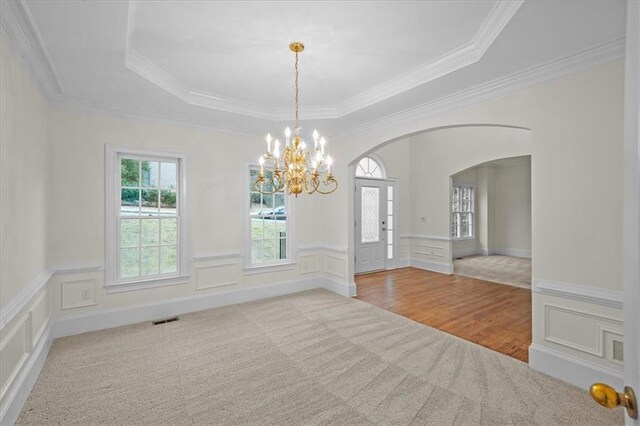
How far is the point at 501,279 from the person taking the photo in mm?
6312

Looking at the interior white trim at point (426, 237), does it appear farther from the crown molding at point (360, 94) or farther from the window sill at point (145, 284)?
the window sill at point (145, 284)

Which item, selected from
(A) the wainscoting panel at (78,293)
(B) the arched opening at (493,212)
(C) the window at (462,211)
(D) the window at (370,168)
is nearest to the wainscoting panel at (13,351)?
(A) the wainscoting panel at (78,293)

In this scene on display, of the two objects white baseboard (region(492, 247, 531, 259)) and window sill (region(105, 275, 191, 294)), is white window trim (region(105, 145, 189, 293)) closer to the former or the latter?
window sill (region(105, 275, 191, 294))

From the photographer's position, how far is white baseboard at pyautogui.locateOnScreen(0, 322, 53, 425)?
2.05 meters

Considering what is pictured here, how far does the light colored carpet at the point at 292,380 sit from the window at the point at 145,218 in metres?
0.74

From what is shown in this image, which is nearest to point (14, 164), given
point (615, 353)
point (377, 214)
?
point (615, 353)

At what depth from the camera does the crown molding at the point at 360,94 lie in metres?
2.33

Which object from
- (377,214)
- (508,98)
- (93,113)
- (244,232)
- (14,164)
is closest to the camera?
(14,164)

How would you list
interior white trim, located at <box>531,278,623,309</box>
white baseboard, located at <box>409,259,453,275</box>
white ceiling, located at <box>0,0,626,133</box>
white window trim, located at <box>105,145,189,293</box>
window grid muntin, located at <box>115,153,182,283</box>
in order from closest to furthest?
1. white ceiling, located at <box>0,0,626,133</box>
2. interior white trim, located at <box>531,278,623,309</box>
3. white window trim, located at <box>105,145,189,293</box>
4. window grid muntin, located at <box>115,153,182,283</box>
5. white baseboard, located at <box>409,259,453,275</box>

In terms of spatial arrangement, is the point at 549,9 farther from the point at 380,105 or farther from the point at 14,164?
the point at 14,164

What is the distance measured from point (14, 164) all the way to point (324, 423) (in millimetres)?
2917

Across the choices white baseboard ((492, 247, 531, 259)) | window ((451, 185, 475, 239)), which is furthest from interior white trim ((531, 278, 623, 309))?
white baseboard ((492, 247, 531, 259))

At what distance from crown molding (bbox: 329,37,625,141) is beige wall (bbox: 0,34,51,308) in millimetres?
3818

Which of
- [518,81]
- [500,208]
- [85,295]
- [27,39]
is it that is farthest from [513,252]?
[27,39]
